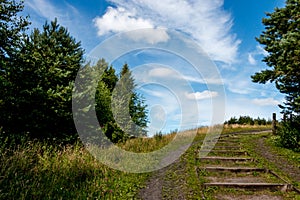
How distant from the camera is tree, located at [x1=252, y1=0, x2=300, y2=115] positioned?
10.4 meters

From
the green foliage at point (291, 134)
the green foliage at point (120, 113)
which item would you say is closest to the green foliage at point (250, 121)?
the green foliage at point (120, 113)

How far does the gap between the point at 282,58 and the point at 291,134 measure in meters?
4.64

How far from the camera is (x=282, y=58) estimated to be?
1010 centimetres

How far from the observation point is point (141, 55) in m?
11.2

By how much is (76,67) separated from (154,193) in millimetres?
12761

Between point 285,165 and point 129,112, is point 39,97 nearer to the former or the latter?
point 129,112

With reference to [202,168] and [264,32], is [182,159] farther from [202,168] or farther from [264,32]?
[264,32]

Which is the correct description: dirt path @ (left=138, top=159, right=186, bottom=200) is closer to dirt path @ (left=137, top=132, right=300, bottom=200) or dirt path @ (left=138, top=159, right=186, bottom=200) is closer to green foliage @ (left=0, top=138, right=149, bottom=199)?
dirt path @ (left=137, top=132, right=300, bottom=200)

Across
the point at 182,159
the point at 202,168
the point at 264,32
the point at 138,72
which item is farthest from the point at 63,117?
the point at 264,32

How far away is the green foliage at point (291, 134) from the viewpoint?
1193 cm

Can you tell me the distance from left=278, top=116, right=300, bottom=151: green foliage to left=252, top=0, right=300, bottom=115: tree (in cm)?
60

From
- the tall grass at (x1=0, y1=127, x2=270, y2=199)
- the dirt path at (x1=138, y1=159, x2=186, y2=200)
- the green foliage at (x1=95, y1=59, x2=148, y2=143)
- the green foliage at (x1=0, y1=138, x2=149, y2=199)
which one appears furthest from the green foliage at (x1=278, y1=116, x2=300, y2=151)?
the green foliage at (x1=95, y1=59, x2=148, y2=143)

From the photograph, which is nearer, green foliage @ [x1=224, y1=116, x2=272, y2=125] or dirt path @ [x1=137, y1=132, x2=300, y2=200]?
dirt path @ [x1=137, y1=132, x2=300, y2=200]

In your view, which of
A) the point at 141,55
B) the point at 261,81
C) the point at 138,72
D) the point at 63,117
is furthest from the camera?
the point at 63,117
